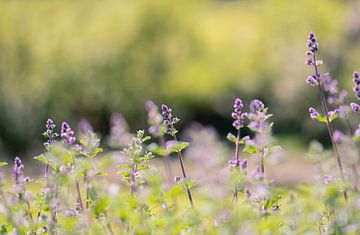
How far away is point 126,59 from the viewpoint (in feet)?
94.7

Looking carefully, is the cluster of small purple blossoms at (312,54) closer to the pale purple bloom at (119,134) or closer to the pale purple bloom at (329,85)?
the pale purple bloom at (329,85)

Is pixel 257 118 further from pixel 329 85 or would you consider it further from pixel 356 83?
pixel 356 83

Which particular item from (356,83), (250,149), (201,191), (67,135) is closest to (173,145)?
(250,149)

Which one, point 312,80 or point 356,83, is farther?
point 356,83

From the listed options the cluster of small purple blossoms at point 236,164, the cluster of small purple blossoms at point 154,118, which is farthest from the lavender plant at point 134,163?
the cluster of small purple blossoms at point 236,164

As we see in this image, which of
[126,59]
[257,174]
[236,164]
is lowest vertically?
[257,174]

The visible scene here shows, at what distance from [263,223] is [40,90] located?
26.6 m

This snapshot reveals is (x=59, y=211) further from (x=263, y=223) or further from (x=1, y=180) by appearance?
(x=263, y=223)

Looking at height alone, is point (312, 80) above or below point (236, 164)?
above

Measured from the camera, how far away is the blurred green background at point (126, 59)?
27.9 m

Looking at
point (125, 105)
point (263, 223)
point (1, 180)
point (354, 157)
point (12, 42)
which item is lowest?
point (263, 223)

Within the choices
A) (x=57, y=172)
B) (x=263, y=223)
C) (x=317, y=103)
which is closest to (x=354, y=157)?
(x=263, y=223)

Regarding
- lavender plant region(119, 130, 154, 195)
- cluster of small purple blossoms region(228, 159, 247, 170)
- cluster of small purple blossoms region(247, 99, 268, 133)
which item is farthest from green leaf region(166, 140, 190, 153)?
cluster of small purple blossoms region(247, 99, 268, 133)

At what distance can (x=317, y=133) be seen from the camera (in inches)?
1127
